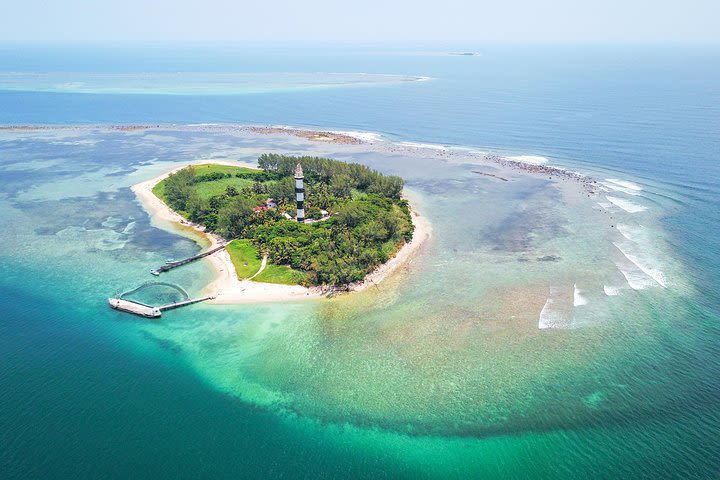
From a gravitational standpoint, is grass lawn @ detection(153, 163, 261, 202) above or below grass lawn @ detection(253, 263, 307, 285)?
above

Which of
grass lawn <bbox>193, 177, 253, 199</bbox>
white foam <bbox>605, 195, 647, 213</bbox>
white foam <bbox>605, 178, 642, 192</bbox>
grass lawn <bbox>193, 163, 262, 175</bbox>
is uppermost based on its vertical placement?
white foam <bbox>605, 178, 642, 192</bbox>

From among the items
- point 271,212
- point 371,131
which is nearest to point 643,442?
point 271,212

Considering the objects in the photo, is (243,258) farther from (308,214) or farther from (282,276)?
(308,214)

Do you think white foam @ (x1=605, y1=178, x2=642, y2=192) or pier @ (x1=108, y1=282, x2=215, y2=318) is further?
white foam @ (x1=605, y1=178, x2=642, y2=192)

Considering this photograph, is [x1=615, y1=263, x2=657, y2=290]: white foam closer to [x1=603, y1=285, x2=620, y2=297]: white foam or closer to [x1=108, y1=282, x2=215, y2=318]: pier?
[x1=603, y1=285, x2=620, y2=297]: white foam

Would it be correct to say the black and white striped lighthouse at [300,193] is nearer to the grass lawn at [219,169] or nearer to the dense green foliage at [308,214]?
the dense green foliage at [308,214]

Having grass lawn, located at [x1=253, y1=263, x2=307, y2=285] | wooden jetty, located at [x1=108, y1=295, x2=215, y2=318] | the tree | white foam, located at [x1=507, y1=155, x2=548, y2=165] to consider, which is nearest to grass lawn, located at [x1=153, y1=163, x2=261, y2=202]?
the tree

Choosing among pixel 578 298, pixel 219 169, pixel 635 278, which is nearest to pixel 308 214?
pixel 219 169
